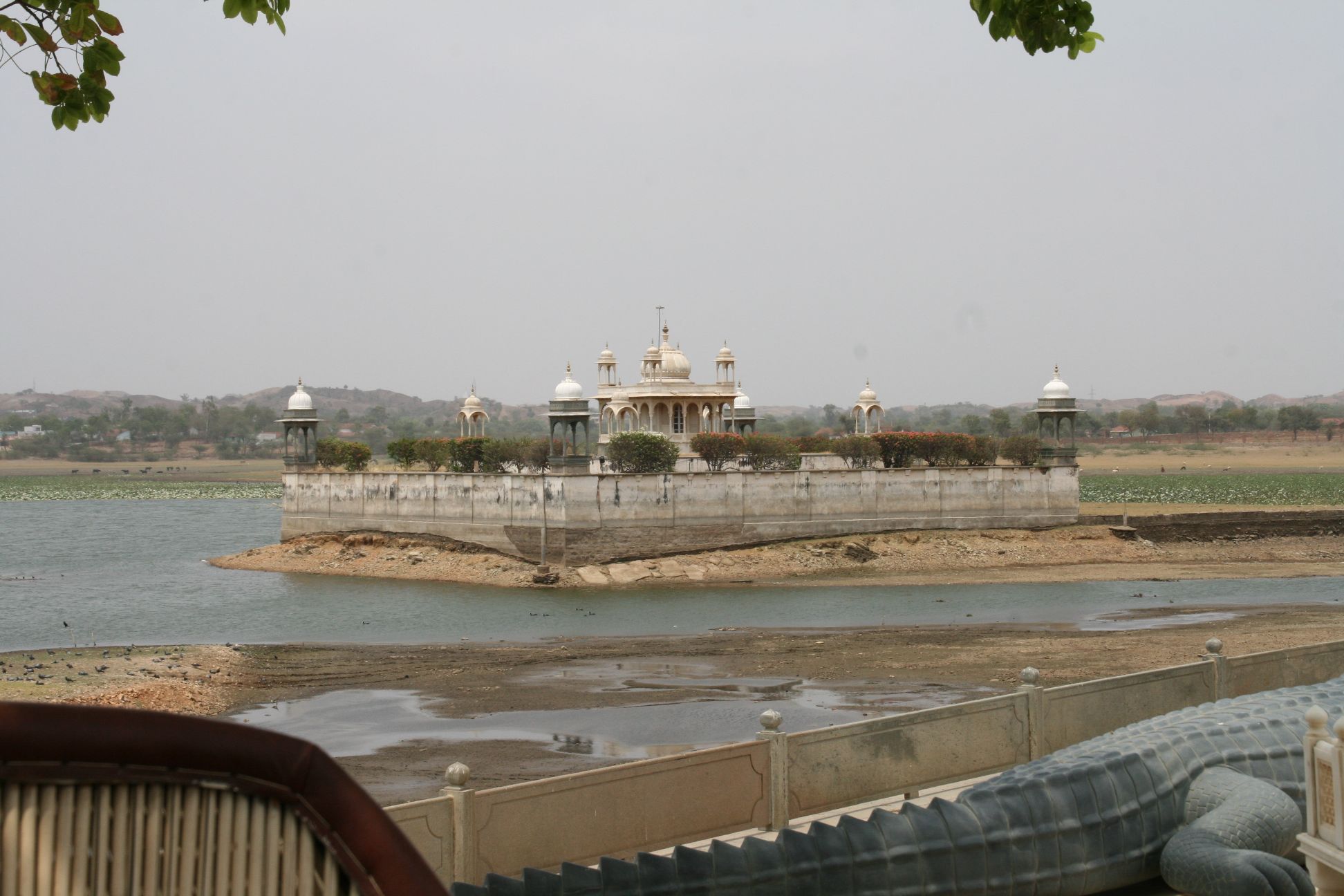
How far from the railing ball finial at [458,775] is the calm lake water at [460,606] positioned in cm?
2054

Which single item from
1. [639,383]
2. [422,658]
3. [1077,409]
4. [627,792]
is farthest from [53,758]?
[639,383]

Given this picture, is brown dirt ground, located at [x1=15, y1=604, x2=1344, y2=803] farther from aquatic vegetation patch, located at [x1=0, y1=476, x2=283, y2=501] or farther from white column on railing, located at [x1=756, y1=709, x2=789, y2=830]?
aquatic vegetation patch, located at [x1=0, y1=476, x2=283, y2=501]

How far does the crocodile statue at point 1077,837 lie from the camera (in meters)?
6.70

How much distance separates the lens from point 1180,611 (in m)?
28.8

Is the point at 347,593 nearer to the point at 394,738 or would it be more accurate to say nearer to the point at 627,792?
the point at 394,738

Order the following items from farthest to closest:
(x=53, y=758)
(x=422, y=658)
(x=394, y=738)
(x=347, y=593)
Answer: (x=347, y=593), (x=422, y=658), (x=394, y=738), (x=53, y=758)

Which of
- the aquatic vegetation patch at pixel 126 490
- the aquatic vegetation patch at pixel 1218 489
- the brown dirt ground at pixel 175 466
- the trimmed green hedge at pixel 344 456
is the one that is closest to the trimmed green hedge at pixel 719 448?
the trimmed green hedge at pixel 344 456

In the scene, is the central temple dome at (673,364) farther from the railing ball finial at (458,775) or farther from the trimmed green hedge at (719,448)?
the railing ball finial at (458,775)

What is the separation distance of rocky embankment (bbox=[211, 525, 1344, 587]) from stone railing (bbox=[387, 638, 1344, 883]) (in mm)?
25618

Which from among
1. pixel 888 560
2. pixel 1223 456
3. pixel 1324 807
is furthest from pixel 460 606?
pixel 1223 456

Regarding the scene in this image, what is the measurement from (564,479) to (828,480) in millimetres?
8552

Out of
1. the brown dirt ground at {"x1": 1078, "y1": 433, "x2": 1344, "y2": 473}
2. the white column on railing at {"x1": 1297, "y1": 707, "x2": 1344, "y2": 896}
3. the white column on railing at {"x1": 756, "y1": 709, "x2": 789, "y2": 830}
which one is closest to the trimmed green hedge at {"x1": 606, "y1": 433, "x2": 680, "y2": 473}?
the white column on railing at {"x1": 756, "y1": 709, "x2": 789, "y2": 830}

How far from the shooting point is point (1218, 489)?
225 feet

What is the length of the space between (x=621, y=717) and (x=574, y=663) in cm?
539
